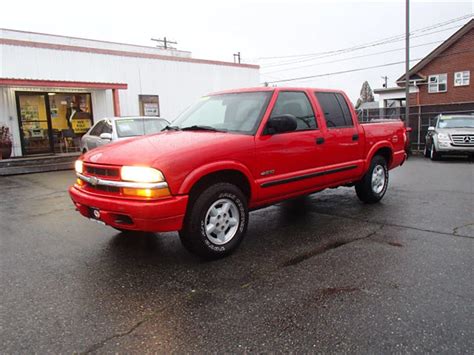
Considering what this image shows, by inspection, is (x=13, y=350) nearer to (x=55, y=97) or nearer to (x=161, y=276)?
(x=161, y=276)

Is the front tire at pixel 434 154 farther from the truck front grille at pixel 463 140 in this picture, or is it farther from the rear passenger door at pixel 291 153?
the rear passenger door at pixel 291 153

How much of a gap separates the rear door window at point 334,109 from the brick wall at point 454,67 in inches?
1078

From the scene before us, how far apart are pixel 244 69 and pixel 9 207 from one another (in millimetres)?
17039

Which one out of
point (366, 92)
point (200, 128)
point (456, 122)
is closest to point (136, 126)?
point (200, 128)

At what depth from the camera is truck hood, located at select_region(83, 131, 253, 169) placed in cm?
386

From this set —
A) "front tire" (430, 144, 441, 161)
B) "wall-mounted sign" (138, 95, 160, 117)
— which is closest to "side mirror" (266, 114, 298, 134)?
"front tire" (430, 144, 441, 161)

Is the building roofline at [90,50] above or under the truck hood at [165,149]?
above

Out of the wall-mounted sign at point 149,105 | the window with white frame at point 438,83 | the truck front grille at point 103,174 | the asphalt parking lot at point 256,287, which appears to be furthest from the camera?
the window with white frame at point 438,83

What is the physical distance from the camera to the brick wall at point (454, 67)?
29.3 metres

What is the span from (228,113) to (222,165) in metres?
1.16

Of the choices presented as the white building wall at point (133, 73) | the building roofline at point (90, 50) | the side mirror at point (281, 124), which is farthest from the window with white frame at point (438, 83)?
the side mirror at point (281, 124)

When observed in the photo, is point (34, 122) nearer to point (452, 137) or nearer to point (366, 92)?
point (452, 137)

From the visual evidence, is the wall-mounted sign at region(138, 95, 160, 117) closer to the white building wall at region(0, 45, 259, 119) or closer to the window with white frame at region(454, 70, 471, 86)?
the white building wall at region(0, 45, 259, 119)

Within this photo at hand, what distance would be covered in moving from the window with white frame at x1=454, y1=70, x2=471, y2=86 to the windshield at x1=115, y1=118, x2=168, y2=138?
27334 millimetres
